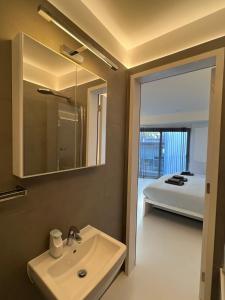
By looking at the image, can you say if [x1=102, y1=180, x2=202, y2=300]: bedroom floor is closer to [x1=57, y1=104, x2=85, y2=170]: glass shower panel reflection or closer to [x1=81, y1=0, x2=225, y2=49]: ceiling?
[x1=57, y1=104, x2=85, y2=170]: glass shower panel reflection

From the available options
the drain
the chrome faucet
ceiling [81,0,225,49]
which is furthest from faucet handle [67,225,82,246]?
ceiling [81,0,225,49]

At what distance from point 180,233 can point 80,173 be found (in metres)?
2.29

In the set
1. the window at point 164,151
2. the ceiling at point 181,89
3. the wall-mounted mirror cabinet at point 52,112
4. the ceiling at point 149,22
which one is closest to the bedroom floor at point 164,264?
the wall-mounted mirror cabinet at point 52,112

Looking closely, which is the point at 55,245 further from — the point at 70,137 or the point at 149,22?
the point at 149,22

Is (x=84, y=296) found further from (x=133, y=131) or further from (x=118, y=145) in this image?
(x=133, y=131)

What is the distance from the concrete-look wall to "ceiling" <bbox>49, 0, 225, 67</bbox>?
0.24 m

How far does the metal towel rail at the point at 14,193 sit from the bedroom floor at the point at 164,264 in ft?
4.70

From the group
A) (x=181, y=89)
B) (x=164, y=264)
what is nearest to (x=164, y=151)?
(x=181, y=89)

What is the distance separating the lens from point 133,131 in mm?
1679

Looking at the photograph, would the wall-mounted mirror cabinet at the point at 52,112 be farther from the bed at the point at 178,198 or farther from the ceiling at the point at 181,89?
the bed at the point at 178,198

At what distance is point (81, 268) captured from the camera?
1062 millimetres

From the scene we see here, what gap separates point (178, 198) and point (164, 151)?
3667 mm

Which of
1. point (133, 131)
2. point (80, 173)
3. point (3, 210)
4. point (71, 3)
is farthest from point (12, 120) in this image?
point (133, 131)

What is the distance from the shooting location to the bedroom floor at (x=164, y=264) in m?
1.56
